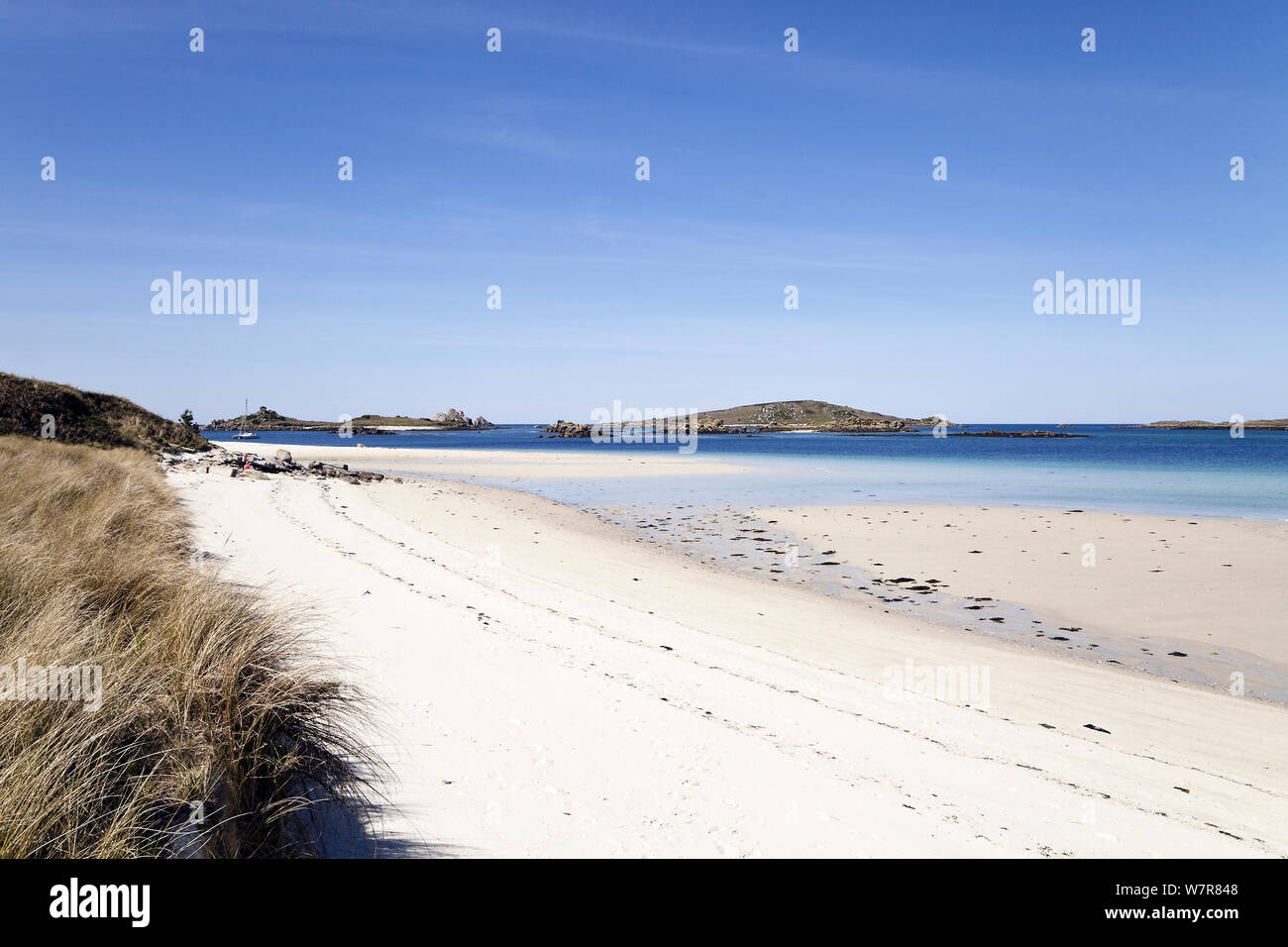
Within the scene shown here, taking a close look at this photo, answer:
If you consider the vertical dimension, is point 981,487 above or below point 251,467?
below

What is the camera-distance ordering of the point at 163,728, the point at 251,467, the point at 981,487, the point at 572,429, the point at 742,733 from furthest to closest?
the point at 572,429
the point at 981,487
the point at 251,467
the point at 742,733
the point at 163,728

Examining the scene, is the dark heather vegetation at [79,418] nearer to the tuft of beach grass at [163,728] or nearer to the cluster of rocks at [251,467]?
the cluster of rocks at [251,467]

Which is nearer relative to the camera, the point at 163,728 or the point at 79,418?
the point at 163,728

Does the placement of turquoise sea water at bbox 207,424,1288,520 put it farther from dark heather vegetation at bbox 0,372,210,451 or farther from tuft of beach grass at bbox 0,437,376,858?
tuft of beach grass at bbox 0,437,376,858

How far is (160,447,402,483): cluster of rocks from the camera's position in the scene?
1206 inches

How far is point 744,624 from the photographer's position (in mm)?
11406

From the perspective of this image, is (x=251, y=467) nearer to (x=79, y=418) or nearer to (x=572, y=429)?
(x=79, y=418)

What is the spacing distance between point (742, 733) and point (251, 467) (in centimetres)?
3290

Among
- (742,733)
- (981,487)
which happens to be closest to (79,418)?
(742,733)

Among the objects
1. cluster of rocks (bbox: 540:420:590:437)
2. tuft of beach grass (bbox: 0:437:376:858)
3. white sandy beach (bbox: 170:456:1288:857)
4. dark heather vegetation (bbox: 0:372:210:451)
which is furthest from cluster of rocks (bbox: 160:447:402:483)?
cluster of rocks (bbox: 540:420:590:437)

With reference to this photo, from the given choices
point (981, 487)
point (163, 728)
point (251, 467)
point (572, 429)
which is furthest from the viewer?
point (572, 429)

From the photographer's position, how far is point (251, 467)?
107 ft

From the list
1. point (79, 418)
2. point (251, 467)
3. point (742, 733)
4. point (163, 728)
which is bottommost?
point (742, 733)
